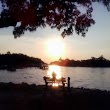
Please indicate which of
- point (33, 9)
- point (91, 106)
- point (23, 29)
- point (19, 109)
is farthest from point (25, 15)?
point (91, 106)

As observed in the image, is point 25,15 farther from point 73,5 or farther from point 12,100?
point 12,100

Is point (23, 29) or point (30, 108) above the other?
point (23, 29)

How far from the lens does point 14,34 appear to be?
22.4m

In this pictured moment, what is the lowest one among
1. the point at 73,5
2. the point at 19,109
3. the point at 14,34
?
the point at 19,109

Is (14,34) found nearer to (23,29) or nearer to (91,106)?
(23,29)

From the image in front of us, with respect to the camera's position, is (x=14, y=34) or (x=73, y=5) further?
(x=14, y=34)

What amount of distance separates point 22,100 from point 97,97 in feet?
15.9

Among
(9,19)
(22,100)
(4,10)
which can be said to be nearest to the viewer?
(9,19)

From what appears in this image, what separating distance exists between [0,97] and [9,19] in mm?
6441

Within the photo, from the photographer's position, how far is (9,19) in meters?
18.9

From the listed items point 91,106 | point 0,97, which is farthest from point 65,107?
point 0,97

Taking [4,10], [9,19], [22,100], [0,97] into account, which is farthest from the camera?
[0,97]

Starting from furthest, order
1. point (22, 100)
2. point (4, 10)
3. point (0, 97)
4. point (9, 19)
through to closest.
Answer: point (0, 97), point (22, 100), point (4, 10), point (9, 19)

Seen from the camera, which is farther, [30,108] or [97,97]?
[97,97]
